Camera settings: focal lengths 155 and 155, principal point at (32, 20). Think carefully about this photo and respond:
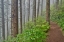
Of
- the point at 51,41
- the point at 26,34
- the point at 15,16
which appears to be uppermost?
the point at 15,16

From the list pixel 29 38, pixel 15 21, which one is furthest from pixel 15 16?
pixel 29 38

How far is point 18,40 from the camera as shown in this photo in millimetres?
7211

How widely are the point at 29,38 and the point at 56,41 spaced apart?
1825 millimetres

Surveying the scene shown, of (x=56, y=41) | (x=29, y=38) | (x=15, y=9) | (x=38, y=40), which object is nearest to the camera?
(x=29, y=38)

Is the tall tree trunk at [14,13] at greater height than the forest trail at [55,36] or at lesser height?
greater

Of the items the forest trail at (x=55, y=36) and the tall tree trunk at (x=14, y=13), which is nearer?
the forest trail at (x=55, y=36)

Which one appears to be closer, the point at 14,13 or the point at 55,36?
the point at 14,13

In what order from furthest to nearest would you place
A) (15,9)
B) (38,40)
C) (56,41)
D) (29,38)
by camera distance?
(15,9) < (56,41) < (38,40) < (29,38)

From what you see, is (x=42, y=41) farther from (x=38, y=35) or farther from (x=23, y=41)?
(x=23, y=41)

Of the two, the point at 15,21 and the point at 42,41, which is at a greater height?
the point at 15,21

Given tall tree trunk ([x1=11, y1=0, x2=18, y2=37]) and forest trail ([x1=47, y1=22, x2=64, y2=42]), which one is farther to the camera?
tall tree trunk ([x1=11, y1=0, x2=18, y2=37])

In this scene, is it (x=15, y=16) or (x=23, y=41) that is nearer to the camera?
(x=23, y=41)

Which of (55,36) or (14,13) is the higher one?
(14,13)

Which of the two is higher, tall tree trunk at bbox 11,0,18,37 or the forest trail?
tall tree trunk at bbox 11,0,18,37
